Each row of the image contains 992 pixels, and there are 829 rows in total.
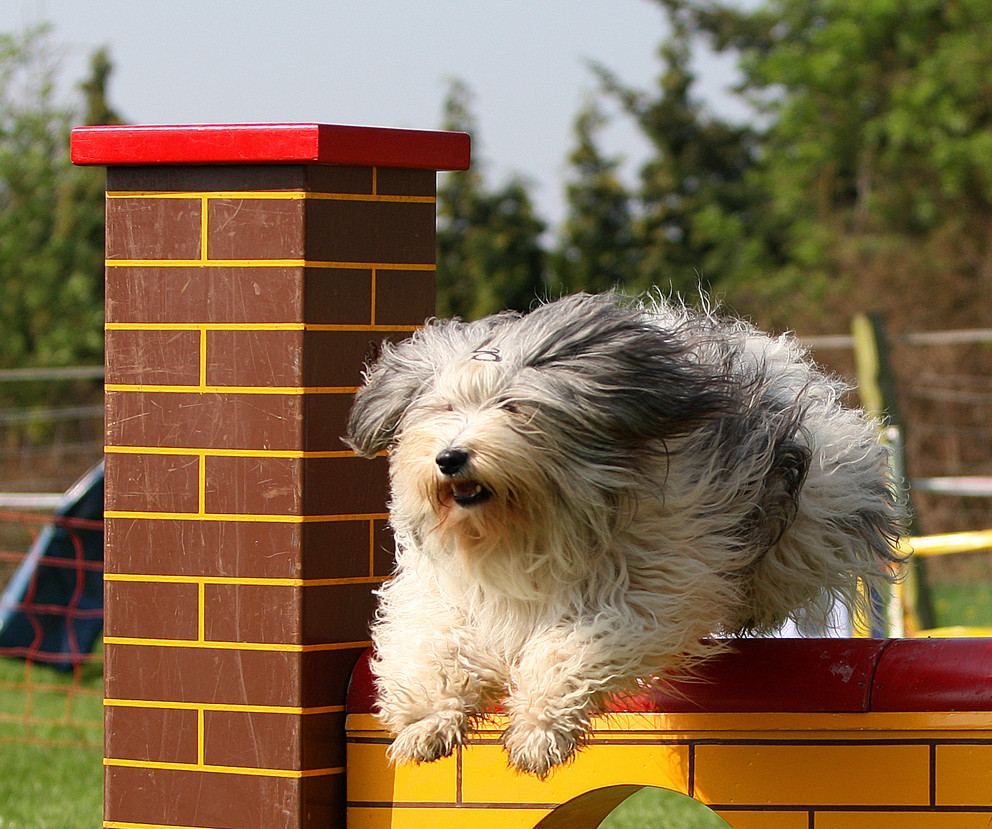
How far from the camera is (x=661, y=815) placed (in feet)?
14.6

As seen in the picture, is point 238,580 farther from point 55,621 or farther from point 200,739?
point 55,621

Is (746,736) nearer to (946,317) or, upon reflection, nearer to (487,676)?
(487,676)

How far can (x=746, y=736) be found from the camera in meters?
2.50

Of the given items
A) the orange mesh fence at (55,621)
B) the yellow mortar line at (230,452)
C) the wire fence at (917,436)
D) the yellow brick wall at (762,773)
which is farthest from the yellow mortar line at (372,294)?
the wire fence at (917,436)

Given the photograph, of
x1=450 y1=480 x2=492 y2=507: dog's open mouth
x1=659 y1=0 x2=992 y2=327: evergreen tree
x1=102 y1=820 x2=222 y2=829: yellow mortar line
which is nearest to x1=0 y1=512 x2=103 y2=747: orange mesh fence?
x1=102 y1=820 x2=222 y2=829: yellow mortar line

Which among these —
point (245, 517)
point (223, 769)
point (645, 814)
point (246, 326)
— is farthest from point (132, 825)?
point (645, 814)

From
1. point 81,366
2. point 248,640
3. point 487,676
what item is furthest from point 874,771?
point 81,366

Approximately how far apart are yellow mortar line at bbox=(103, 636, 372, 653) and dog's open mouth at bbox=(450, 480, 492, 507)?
697 mm

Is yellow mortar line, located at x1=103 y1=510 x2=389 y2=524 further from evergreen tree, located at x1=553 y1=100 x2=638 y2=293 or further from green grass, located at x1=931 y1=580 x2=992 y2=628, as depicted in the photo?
evergreen tree, located at x1=553 y1=100 x2=638 y2=293

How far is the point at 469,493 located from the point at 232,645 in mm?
817

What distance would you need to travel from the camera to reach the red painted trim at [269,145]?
2674 mm

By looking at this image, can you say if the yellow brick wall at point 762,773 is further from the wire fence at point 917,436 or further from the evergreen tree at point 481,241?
the evergreen tree at point 481,241

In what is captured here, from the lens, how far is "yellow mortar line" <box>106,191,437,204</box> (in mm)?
2695

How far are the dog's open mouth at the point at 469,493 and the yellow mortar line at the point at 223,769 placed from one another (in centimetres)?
85
